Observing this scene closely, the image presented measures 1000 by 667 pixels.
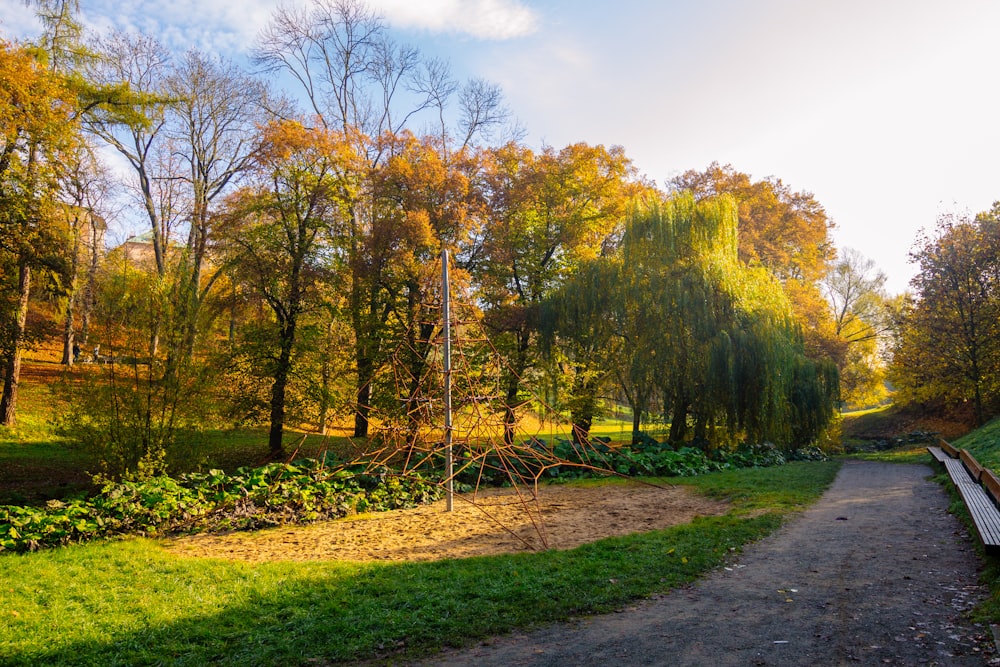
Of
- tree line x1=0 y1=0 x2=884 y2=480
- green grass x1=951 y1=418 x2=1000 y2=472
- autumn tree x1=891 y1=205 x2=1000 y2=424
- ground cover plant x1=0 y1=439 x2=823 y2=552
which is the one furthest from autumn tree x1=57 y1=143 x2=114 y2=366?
autumn tree x1=891 y1=205 x2=1000 y2=424

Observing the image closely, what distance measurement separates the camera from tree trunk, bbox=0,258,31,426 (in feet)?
46.4

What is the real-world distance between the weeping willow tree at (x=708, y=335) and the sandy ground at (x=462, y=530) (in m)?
6.53

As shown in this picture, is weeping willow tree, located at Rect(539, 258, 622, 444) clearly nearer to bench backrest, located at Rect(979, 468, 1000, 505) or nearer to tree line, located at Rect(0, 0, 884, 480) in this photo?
tree line, located at Rect(0, 0, 884, 480)

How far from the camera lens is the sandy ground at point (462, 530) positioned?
6922 millimetres

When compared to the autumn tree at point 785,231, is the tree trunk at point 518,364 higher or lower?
lower

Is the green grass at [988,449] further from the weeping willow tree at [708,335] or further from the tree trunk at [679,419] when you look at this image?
the tree trunk at [679,419]

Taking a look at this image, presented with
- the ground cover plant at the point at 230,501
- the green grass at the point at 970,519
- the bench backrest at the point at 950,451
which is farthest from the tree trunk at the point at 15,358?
the bench backrest at the point at 950,451

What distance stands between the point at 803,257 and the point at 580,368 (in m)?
17.5

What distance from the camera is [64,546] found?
672cm

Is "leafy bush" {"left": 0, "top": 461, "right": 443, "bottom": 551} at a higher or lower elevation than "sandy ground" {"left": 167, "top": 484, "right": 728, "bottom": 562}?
higher

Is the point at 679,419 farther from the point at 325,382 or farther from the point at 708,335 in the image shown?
the point at 325,382

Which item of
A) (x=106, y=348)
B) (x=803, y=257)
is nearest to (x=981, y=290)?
(x=803, y=257)

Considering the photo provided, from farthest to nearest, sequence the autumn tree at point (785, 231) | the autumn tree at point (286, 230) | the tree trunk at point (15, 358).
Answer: the autumn tree at point (785, 231) → the autumn tree at point (286, 230) → the tree trunk at point (15, 358)

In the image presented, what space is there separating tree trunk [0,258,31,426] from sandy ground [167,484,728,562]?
409 inches
